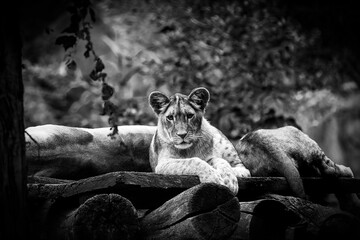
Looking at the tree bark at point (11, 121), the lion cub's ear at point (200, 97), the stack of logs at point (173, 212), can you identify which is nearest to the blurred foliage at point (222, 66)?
the lion cub's ear at point (200, 97)

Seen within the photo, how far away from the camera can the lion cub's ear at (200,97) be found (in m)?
6.29

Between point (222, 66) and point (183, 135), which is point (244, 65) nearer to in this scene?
point (222, 66)

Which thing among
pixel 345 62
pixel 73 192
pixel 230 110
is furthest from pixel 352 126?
pixel 73 192

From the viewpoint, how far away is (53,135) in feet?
21.0

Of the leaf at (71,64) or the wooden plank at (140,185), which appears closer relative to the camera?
the wooden plank at (140,185)

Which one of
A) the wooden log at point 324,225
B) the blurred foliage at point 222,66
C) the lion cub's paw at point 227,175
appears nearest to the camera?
the wooden log at point 324,225

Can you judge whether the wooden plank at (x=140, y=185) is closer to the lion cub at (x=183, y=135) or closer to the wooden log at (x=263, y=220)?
the lion cub at (x=183, y=135)

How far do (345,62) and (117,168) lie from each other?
7.47 m

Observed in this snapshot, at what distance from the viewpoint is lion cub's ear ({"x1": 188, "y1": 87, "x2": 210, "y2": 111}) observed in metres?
6.29

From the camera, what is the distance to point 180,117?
6129 mm

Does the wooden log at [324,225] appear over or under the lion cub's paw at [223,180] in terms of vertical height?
under

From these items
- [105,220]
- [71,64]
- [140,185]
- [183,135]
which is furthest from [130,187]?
[183,135]

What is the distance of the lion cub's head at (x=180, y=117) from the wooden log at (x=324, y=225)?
136 centimetres

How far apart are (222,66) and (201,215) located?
7.58 metres
